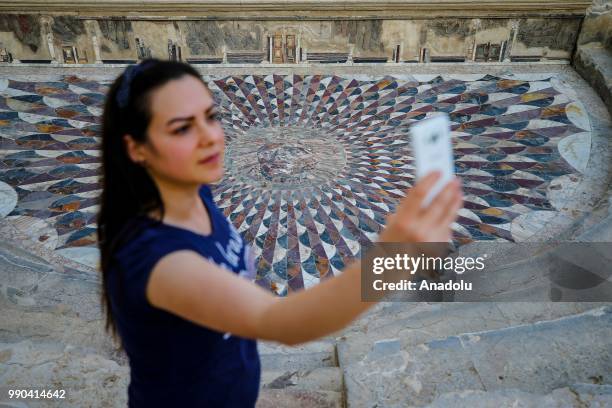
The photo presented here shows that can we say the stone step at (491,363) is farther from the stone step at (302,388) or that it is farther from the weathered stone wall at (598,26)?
the weathered stone wall at (598,26)

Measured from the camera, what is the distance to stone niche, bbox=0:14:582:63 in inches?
211

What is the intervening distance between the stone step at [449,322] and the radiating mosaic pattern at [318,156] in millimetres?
738

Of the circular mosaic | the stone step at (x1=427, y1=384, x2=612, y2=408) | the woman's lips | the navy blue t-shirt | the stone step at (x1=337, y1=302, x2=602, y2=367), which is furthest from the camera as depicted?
the circular mosaic

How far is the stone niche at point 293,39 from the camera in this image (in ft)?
17.6

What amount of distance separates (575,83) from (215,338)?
5.13 meters

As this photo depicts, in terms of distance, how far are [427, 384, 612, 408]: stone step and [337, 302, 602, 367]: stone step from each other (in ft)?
1.63

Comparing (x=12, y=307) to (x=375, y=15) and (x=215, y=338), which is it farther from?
(x=375, y=15)

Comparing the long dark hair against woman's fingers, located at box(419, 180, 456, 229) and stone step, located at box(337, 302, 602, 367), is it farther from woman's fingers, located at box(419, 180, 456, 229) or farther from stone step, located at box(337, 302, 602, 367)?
stone step, located at box(337, 302, 602, 367)

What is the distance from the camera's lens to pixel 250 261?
1239mm

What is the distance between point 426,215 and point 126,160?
59 cm

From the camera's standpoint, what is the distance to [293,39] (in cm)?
553

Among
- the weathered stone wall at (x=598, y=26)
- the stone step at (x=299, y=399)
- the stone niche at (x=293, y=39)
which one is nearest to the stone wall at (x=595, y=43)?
the weathered stone wall at (x=598, y=26)

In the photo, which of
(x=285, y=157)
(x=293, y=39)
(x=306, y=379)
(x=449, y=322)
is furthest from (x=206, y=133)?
(x=293, y=39)

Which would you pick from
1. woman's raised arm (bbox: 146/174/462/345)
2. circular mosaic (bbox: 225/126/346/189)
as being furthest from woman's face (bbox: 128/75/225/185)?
circular mosaic (bbox: 225/126/346/189)
